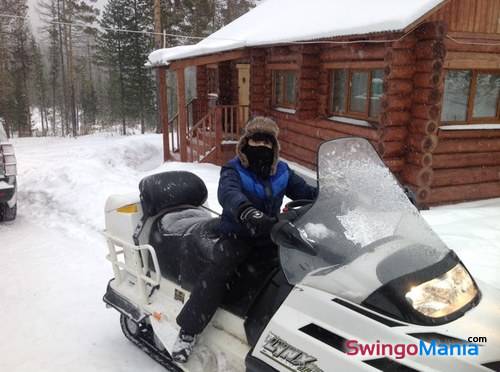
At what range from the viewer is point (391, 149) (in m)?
6.89

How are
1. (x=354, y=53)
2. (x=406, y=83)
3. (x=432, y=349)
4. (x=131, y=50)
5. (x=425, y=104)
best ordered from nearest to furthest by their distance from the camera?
1. (x=432, y=349)
2. (x=425, y=104)
3. (x=406, y=83)
4. (x=354, y=53)
5. (x=131, y=50)

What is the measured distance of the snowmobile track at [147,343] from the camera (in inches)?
117

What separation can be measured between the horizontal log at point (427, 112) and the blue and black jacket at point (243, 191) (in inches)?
182

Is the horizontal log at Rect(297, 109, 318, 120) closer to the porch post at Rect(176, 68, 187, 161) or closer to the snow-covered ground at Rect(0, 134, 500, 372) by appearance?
the snow-covered ground at Rect(0, 134, 500, 372)

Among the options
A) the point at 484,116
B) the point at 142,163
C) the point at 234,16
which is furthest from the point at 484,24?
the point at 234,16

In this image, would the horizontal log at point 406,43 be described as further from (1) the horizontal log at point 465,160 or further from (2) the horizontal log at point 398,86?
(1) the horizontal log at point 465,160

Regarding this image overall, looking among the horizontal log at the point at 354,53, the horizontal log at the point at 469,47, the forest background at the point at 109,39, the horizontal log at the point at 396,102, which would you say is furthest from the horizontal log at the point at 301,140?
the forest background at the point at 109,39

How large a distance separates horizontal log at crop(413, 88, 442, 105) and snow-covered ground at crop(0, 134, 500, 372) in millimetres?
1734

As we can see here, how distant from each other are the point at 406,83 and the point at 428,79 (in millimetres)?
338

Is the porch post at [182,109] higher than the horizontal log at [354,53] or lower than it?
lower

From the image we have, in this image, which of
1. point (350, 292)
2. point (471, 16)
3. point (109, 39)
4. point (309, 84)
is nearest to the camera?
point (350, 292)

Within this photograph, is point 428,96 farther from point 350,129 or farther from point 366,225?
point 366,225

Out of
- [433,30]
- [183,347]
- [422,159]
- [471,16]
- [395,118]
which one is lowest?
[183,347]

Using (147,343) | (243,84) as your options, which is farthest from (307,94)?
(147,343)
